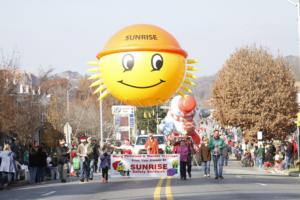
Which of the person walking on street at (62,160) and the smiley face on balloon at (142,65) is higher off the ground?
the smiley face on balloon at (142,65)

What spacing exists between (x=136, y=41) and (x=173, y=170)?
8262 mm

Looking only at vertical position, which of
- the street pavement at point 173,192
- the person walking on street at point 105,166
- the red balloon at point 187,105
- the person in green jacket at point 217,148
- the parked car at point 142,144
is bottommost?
the street pavement at point 173,192

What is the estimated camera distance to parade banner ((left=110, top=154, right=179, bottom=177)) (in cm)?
2538

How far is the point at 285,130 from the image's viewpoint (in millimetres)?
59000

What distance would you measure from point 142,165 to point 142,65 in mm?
7717

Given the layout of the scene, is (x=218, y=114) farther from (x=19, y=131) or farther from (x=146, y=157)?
(x=146, y=157)

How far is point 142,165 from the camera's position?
25422 millimetres

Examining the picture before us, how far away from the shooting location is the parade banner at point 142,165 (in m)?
25.4

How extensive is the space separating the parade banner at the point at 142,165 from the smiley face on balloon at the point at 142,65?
627 centimetres

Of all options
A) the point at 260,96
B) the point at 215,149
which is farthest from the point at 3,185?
the point at 260,96

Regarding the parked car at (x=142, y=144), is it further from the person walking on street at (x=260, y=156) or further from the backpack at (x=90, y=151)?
the person walking on street at (x=260, y=156)

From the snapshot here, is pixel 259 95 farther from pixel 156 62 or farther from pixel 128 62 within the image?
pixel 128 62

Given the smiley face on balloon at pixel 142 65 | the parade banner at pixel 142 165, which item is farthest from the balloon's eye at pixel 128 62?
the parade banner at pixel 142 165

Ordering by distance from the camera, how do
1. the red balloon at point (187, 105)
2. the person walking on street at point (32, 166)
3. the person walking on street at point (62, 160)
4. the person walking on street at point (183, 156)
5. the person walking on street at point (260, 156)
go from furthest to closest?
the red balloon at point (187, 105), the person walking on street at point (260, 156), the person walking on street at point (32, 166), the person walking on street at point (62, 160), the person walking on street at point (183, 156)
